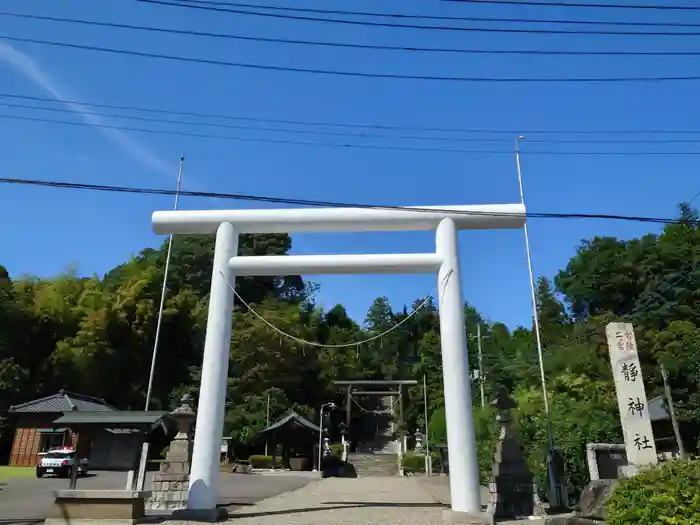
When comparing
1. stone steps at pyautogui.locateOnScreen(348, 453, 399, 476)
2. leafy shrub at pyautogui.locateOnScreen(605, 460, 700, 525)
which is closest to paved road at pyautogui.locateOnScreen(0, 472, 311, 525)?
leafy shrub at pyautogui.locateOnScreen(605, 460, 700, 525)

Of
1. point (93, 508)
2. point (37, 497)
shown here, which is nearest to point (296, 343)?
point (37, 497)

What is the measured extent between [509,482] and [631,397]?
10.2ft

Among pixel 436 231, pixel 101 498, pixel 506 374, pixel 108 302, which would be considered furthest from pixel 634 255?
pixel 101 498

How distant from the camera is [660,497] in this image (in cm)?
533

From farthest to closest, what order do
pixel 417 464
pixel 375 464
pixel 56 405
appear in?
1. pixel 375 464
2. pixel 417 464
3. pixel 56 405

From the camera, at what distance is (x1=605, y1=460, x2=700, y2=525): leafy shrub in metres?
5.16

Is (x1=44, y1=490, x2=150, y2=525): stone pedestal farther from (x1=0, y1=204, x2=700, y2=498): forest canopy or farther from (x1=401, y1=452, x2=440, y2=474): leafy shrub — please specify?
(x1=401, y1=452, x2=440, y2=474): leafy shrub

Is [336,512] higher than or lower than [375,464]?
lower

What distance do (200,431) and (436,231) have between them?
20.7ft

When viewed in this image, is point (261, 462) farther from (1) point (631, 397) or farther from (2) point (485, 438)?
(1) point (631, 397)

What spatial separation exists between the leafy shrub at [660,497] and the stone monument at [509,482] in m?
4.25

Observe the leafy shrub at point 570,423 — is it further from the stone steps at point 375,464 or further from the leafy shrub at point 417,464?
the stone steps at point 375,464

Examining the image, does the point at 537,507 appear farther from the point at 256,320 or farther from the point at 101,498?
the point at 256,320

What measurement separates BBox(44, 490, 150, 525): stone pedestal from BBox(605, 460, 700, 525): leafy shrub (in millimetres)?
7653
